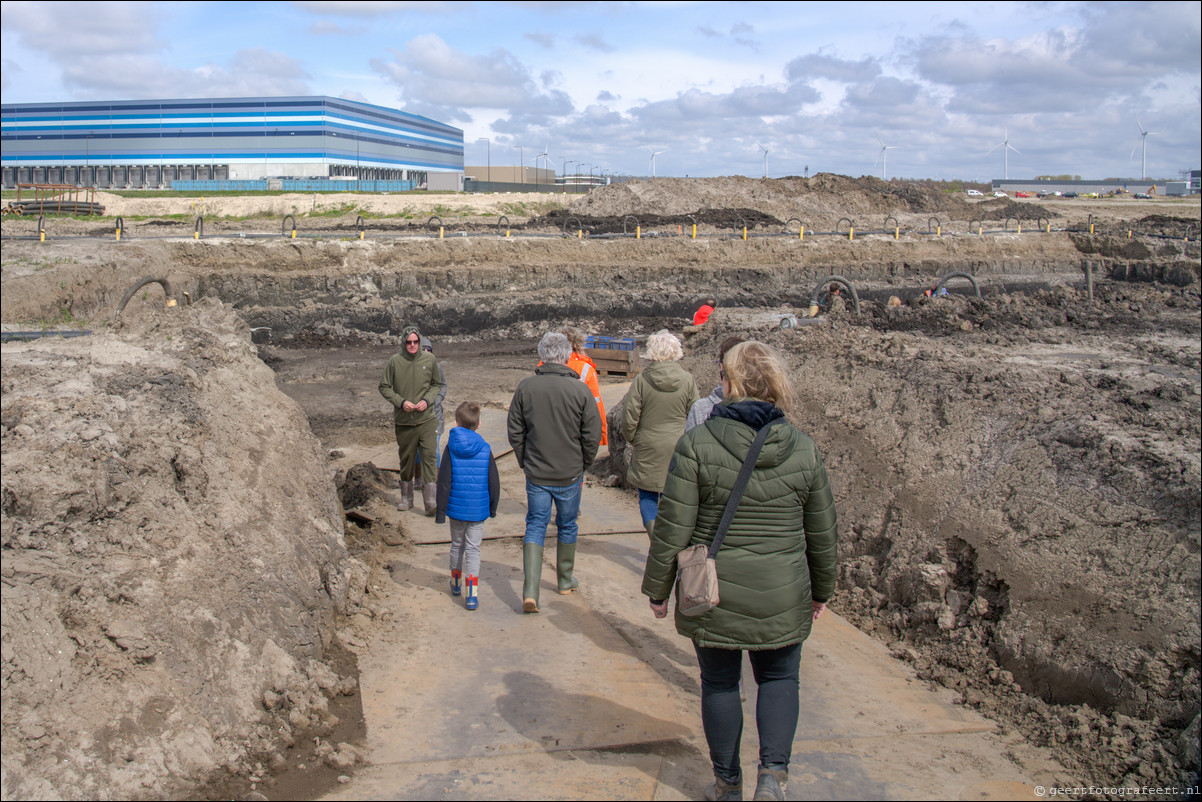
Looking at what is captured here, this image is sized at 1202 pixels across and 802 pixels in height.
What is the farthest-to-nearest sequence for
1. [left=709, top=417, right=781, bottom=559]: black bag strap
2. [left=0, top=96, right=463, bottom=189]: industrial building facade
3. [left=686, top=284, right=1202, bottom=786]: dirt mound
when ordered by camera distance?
[left=0, top=96, right=463, bottom=189]: industrial building facade
[left=686, top=284, right=1202, bottom=786]: dirt mound
[left=709, top=417, right=781, bottom=559]: black bag strap

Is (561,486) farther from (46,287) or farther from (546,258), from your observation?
(546,258)

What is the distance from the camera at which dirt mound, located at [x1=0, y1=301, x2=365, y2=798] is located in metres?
3.32

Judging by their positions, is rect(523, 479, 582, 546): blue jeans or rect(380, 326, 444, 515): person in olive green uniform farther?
rect(380, 326, 444, 515): person in olive green uniform

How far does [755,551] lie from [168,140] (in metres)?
87.8

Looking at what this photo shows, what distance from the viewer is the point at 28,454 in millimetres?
3809

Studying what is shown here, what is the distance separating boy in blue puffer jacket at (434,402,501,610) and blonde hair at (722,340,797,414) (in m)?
2.64

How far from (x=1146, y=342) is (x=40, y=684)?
40.2 feet

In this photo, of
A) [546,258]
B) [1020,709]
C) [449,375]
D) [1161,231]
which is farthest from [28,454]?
[1161,231]

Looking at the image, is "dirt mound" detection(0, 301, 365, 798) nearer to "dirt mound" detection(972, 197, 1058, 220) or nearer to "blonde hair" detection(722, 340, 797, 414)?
"blonde hair" detection(722, 340, 797, 414)

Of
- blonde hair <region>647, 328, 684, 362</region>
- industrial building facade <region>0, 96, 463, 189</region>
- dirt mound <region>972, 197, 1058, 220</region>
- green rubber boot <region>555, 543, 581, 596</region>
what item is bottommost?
green rubber boot <region>555, 543, 581, 596</region>

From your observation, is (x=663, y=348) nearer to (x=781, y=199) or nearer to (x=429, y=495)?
(x=429, y=495)

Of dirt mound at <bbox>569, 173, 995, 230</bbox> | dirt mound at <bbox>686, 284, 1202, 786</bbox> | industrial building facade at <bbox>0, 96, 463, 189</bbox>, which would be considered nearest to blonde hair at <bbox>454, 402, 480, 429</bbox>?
dirt mound at <bbox>686, 284, 1202, 786</bbox>

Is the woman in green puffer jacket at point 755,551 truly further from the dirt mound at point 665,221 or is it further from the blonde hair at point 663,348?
the dirt mound at point 665,221

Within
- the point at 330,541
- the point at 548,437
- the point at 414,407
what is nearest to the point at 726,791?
the point at 548,437
